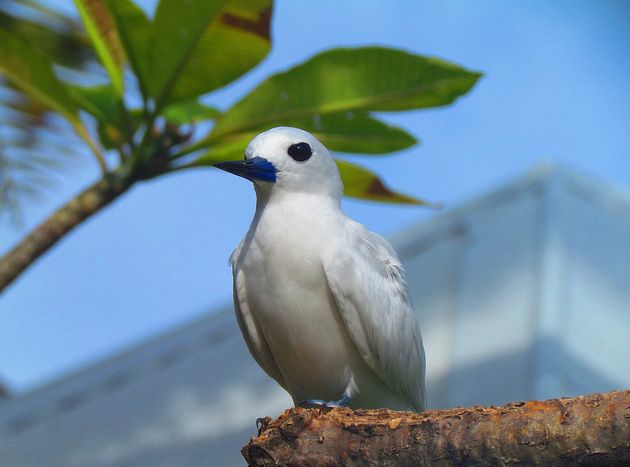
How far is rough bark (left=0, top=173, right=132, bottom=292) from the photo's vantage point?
5.80 meters

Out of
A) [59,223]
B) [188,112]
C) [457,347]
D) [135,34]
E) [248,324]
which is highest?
[135,34]

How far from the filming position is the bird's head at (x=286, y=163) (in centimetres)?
421

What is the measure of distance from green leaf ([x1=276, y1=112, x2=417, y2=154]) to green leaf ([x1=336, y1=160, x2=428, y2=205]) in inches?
10.0

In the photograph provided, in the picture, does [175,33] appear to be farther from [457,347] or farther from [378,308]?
[457,347]

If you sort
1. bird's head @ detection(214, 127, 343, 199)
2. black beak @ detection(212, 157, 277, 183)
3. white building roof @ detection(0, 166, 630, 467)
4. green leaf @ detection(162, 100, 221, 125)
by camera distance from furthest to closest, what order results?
white building roof @ detection(0, 166, 630, 467)
green leaf @ detection(162, 100, 221, 125)
bird's head @ detection(214, 127, 343, 199)
black beak @ detection(212, 157, 277, 183)

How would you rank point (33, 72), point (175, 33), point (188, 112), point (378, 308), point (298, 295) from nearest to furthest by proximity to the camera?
point (298, 295)
point (378, 308)
point (175, 33)
point (33, 72)
point (188, 112)

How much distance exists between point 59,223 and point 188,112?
3.49 ft

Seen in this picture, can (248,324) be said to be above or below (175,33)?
below

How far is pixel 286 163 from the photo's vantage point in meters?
4.27

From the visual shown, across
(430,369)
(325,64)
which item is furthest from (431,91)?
(430,369)

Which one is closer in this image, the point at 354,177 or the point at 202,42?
the point at 202,42

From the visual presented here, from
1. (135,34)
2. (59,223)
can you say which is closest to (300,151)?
(135,34)

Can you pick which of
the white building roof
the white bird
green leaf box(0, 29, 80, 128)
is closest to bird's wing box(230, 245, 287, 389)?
the white bird

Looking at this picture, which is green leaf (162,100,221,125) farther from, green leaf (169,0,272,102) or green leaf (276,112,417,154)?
green leaf (276,112,417,154)
